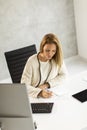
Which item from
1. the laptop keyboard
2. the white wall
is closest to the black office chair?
the laptop keyboard

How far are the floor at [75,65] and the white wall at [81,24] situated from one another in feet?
0.35

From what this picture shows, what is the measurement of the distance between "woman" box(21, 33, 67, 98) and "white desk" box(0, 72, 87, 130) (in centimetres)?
24

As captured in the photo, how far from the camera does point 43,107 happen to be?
1633 millimetres

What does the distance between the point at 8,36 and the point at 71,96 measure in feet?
6.93

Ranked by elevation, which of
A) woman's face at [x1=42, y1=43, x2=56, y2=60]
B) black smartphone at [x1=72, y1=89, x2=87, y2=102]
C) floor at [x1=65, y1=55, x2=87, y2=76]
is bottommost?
floor at [x1=65, y1=55, x2=87, y2=76]

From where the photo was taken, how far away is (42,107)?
5.36 ft

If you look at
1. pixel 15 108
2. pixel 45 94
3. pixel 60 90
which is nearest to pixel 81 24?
pixel 60 90

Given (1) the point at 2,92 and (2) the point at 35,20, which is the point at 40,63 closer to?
(1) the point at 2,92

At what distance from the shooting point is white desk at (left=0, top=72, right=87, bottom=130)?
1.42 metres

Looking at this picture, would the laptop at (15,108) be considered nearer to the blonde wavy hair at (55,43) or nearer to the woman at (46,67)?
the woman at (46,67)

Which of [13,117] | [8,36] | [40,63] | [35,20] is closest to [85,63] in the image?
[35,20]

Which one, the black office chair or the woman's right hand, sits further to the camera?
the black office chair

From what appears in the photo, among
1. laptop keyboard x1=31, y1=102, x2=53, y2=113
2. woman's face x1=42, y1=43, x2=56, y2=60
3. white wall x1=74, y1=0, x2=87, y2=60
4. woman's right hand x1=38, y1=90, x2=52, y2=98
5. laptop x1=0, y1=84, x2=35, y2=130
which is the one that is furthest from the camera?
white wall x1=74, y1=0, x2=87, y2=60

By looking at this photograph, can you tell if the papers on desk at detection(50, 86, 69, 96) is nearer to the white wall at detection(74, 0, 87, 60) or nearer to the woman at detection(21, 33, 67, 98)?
the woman at detection(21, 33, 67, 98)
